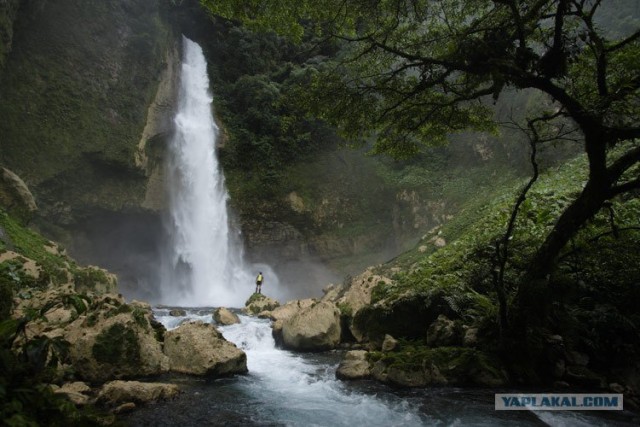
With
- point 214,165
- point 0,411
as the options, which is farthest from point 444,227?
point 0,411

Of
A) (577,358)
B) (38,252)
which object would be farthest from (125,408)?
(38,252)

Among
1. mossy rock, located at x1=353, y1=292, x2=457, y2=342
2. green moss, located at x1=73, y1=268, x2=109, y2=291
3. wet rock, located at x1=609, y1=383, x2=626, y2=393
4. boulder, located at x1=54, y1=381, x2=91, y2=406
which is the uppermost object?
green moss, located at x1=73, y1=268, x2=109, y2=291

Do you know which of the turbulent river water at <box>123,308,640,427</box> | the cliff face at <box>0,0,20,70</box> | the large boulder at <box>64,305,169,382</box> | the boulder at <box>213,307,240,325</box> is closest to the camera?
the turbulent river water at <box>123,308,640,427</box>

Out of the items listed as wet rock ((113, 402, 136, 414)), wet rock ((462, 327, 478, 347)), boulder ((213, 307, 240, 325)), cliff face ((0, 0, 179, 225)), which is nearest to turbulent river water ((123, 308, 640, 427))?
wet rock ((113, 402, 136, 414))

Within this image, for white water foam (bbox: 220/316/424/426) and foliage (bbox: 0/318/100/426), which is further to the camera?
white water foam (bbox: 220/316/424/426)

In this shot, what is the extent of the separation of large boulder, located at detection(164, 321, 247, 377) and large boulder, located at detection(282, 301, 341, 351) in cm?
227

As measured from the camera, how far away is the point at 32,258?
1067 cm

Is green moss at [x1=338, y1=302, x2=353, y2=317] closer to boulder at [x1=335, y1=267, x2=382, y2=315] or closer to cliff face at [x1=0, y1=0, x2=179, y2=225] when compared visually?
boulder at [x1=335, y1=267, x2=382, y2=315]

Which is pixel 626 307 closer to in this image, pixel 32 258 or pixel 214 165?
pixel 32 258

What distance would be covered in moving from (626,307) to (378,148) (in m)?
5.23

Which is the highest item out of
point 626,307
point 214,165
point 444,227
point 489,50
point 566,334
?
point 214,165

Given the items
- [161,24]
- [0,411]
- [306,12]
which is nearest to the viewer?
[0,411]

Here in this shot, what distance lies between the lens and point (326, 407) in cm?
614

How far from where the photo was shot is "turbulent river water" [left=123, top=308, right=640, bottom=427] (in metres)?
5.38
